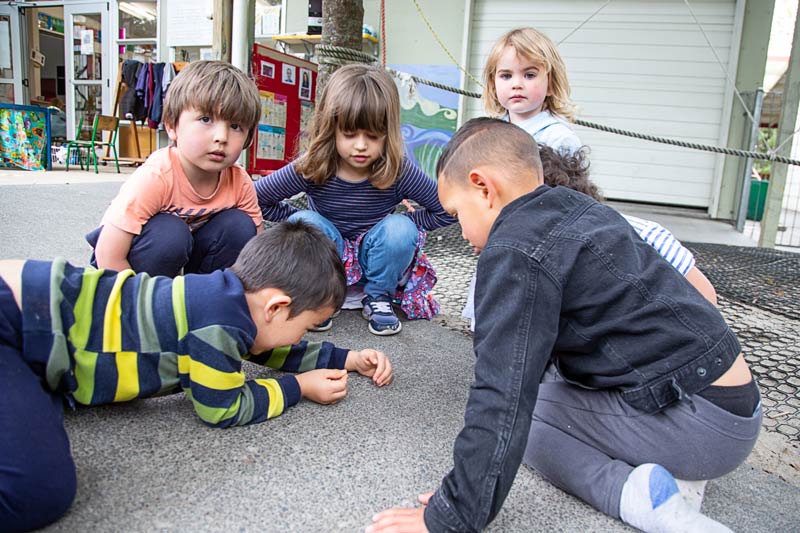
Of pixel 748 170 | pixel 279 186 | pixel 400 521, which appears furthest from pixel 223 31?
pixel 748 170

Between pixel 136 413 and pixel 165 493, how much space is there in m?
0.30

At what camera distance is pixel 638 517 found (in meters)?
0.95

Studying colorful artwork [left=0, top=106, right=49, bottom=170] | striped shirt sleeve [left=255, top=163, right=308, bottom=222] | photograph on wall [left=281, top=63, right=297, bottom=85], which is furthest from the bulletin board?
striped shirt sleeve [left=255, top=163, right=308, bottom=222]

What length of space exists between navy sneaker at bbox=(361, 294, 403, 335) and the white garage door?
4.96 meters

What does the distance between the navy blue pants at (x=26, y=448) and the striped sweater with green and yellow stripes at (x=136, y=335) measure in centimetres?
3

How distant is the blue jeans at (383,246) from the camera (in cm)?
197

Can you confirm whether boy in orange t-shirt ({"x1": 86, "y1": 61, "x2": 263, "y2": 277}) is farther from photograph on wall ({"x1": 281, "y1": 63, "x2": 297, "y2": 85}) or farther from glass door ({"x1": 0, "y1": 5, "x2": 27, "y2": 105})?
glass door ({"x1": 0, "y1": 5, "x2": 27, "y2": 105})

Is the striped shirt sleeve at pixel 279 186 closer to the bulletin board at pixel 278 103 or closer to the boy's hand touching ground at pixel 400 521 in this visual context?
the boy's hand touching ground at pixel 400 521

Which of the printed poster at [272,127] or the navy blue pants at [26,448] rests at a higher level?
the printed poster at [272,127]

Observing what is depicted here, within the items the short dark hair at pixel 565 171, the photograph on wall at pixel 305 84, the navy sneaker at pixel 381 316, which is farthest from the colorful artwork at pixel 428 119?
the short dark hair at pixel 565 171

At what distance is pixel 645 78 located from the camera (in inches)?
245

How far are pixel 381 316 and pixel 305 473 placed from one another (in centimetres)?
89

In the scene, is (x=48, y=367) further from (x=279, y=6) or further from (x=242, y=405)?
(x=279, y=6)

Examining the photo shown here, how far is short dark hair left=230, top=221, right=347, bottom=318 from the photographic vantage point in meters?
1.14
